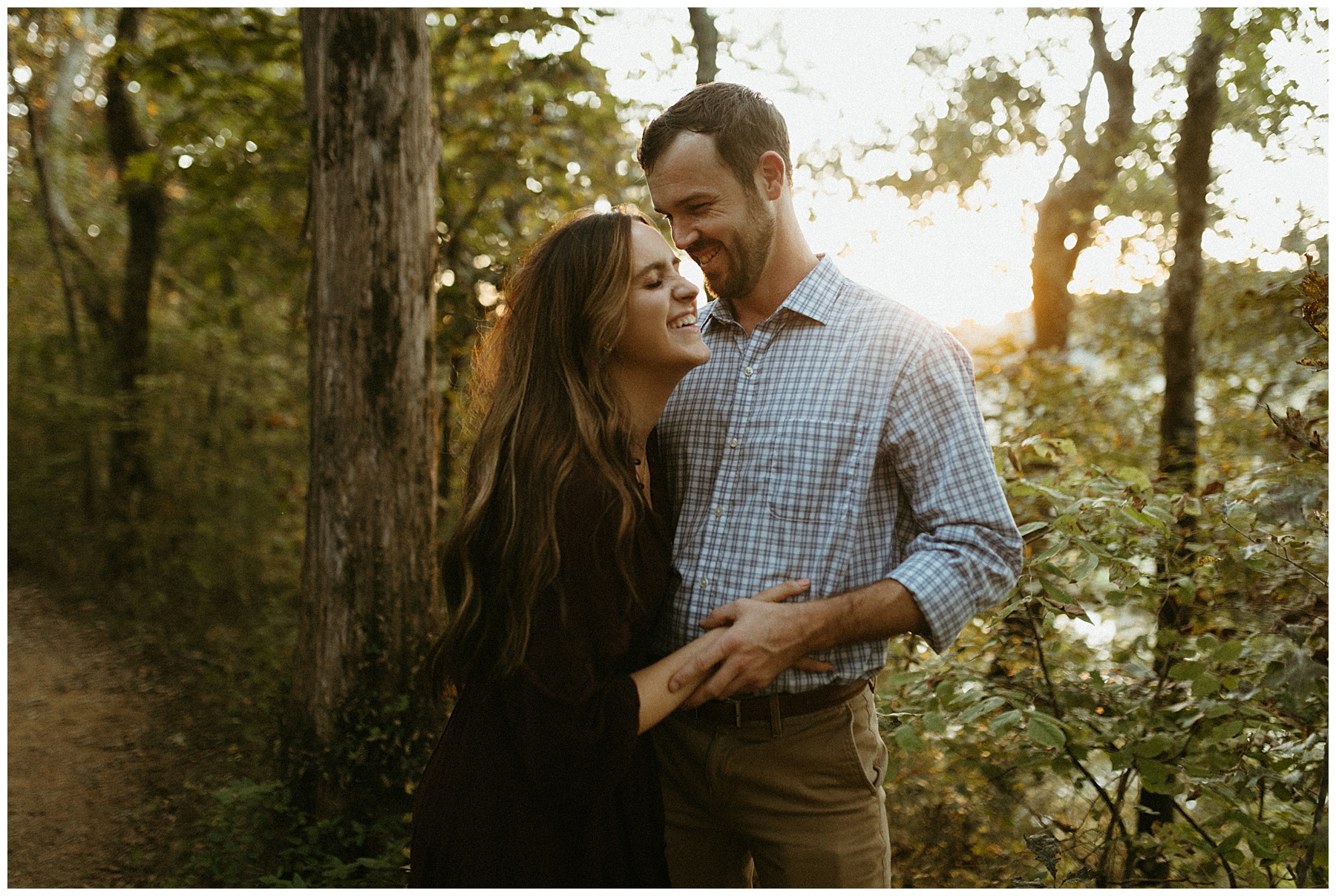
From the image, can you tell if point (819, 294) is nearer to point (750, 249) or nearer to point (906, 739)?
point (750, 249)

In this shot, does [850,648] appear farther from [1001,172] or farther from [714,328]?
[1001,172]

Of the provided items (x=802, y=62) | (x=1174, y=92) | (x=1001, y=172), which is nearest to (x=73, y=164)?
(x=802, y=62)

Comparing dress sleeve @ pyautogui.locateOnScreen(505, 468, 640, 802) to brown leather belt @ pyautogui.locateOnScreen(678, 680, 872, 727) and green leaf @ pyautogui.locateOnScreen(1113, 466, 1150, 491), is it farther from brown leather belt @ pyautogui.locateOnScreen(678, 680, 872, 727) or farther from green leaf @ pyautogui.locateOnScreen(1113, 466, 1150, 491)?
green leaf @ pyautogui.locateOnScreen(1113, 466, 1150, 491)

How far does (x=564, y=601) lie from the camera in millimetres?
1755

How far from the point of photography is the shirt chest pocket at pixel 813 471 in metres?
1.97

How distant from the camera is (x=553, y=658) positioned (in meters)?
1.74

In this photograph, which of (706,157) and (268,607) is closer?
(706,157)

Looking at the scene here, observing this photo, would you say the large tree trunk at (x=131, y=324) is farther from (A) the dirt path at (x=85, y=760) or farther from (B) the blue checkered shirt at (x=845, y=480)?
(B) the blue checkered shirt at (x=845, y=480)

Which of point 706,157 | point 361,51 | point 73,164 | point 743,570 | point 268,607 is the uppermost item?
point 73,164

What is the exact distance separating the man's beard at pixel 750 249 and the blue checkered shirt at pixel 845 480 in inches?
5.4

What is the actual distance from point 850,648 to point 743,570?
30cm

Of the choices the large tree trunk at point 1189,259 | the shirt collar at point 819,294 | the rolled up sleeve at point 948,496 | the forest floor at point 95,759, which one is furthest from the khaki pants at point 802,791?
the forest floor at point 95,759

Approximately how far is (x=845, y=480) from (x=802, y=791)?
2.34 feet

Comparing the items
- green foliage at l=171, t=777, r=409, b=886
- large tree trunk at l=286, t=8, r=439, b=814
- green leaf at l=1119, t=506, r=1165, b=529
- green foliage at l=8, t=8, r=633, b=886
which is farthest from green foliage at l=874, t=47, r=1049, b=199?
green foliage at l=171, t=777, r=409, b=886
